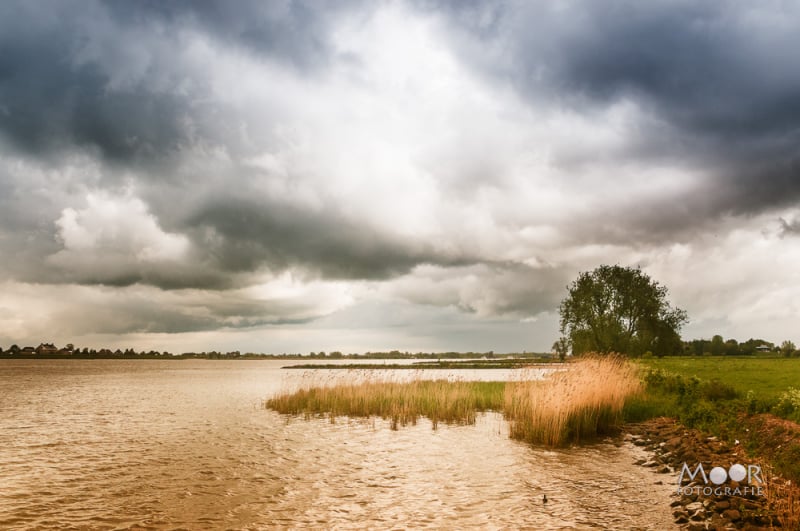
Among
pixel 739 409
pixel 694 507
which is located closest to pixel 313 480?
pixel 694 507

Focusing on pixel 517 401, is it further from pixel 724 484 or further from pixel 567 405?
pixel 724 484

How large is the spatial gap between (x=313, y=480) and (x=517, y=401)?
40.7 feet

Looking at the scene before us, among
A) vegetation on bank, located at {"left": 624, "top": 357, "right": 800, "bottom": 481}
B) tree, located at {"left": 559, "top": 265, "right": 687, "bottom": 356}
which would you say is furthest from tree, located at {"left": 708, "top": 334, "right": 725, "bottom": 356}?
vegetation on bank, located at {"left": 624, "top": 357, "right": 800, "bottom": 481}

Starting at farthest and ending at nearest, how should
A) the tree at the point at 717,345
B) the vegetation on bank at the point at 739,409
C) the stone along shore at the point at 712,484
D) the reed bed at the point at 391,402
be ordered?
the tree at the point at 717,345 → the reed bed at the point at 391,402 → the vegetation on bank at the point at 739,409 → the stone along shore at the point at 712,484

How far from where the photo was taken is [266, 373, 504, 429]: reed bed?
27016 mm

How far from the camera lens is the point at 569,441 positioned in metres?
20.2

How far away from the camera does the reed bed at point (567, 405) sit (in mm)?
19906

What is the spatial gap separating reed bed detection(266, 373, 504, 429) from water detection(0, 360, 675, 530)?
1.83 metres

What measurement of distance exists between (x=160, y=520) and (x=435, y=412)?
58.6ft

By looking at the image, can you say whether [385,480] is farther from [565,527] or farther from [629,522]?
[629,522]

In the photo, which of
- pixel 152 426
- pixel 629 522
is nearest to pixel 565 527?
pixel 629 522

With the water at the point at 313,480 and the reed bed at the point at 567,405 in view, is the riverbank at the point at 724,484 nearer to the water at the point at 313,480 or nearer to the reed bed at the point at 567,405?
the water at the point at 313,480

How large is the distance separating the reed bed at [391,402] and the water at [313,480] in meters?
1.83

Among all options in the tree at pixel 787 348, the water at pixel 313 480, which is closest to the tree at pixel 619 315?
the tree at pixel 787 348
